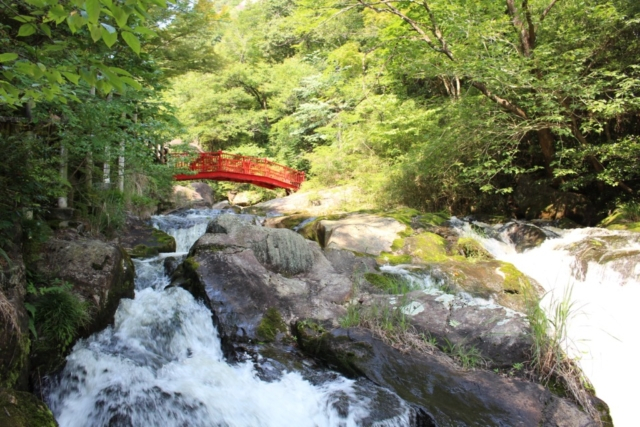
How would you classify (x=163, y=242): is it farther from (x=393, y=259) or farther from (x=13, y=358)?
(x=13, y=358)

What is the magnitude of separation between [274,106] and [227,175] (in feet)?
26.7

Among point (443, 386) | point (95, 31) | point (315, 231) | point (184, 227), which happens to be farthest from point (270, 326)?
point (184, 227)

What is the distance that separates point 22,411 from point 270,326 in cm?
267

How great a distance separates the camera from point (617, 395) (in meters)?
3.59

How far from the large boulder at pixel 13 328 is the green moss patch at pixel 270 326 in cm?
220

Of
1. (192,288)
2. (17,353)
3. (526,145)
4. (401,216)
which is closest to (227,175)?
(401,216)

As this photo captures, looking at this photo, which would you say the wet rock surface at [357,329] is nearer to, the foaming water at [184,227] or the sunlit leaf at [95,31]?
the foaming water at [184,227]

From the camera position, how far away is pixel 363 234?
8.65 m

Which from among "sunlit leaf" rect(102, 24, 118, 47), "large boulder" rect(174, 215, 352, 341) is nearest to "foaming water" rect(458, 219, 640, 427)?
Result: "large boulder" rect(174, 215, 352, 341)

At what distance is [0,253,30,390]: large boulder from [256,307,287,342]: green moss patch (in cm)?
220

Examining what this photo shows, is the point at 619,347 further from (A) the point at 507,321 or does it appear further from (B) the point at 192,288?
(B) the point at 192,288

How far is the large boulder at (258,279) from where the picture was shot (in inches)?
189

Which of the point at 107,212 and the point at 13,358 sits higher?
the point at 107,212

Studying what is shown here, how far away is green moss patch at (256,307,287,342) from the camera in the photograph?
459 cm
